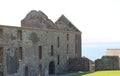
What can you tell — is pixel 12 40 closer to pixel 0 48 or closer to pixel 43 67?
pixel 0 48

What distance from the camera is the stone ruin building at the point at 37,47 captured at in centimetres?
4238

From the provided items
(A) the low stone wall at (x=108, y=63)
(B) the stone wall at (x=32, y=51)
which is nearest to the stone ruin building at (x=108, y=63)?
(A) the low stone wall at (x=108, y=63)

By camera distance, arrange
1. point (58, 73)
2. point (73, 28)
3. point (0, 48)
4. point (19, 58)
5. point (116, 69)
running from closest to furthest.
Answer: point (0, 48) < point (19, 58) < point (58, 73) < point (116, 69) < point (73, 28)

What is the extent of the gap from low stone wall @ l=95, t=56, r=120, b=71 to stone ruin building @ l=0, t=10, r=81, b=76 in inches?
199

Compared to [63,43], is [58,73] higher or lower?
lower

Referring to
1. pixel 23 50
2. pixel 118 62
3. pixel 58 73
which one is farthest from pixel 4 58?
pixel 118 62

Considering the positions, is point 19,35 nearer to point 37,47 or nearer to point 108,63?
point 37,47

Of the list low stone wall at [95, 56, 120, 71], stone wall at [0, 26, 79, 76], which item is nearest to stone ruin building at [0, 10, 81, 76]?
stone wall at [0, 26, 79, 76]

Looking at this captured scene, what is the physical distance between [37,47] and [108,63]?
16882mm

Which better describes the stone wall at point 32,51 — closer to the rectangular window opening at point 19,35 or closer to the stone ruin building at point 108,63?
the rectangular window opening at point 19,35

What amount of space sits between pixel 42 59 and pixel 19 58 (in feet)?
21.3

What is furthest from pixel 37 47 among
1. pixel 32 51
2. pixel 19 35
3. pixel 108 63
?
pixel 108 63

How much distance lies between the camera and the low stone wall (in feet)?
200

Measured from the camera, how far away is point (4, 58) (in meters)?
41.5
